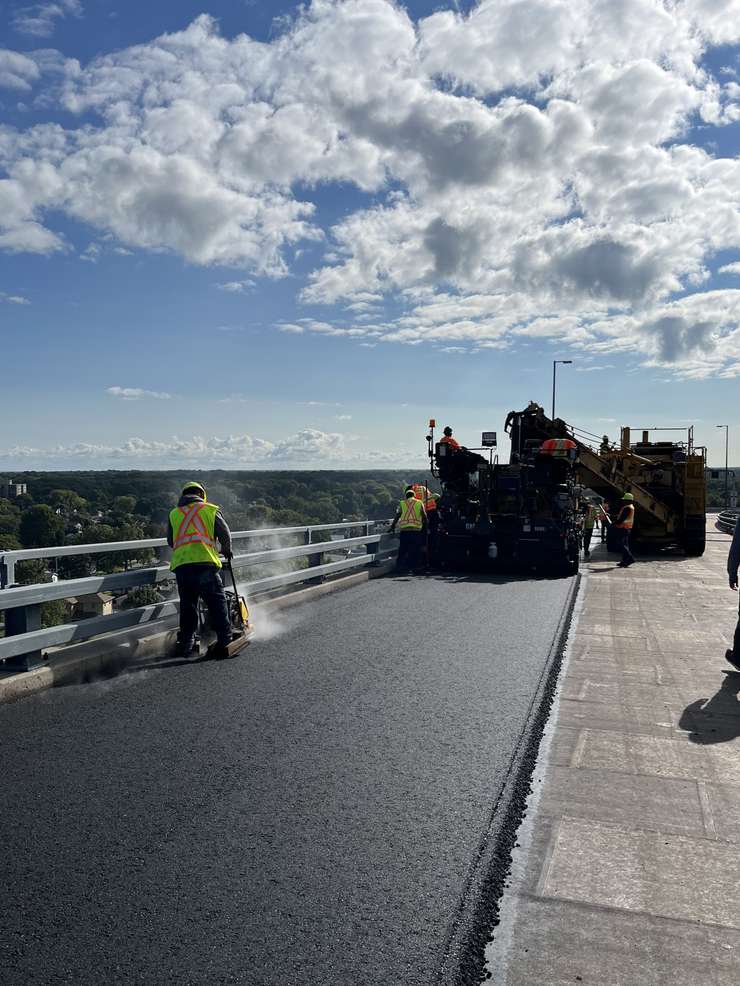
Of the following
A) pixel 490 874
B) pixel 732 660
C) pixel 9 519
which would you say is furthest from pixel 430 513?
pixel 9 519

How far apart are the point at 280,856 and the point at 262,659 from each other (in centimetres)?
408

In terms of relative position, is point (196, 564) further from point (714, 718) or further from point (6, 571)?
point (714, 718)

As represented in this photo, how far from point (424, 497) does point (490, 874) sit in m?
12.6

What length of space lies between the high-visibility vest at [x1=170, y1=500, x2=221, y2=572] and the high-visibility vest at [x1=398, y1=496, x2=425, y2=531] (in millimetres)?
7940

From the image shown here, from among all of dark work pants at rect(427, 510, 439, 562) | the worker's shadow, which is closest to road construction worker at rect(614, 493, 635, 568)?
dark work pants at rect(427, 510, 439, 562)

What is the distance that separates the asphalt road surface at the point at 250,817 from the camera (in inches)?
104

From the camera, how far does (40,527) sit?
96.0ft

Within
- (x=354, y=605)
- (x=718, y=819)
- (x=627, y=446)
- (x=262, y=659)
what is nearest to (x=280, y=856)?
(x=718, y=819)

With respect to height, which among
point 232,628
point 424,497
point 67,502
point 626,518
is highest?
point 424,497

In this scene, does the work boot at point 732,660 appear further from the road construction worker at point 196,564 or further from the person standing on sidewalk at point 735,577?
the road construction worker at point 196,564

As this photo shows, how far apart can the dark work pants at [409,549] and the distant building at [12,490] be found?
24041 mm

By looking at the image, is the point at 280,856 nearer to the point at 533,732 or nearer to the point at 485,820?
the point at 485,820

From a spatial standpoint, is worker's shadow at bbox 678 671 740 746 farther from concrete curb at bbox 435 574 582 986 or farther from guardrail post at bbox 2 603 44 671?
guardrail post at bbox 2 603 44 671

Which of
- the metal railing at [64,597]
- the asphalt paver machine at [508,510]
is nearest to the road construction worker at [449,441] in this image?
the asphalt paver machine at [508,510]
